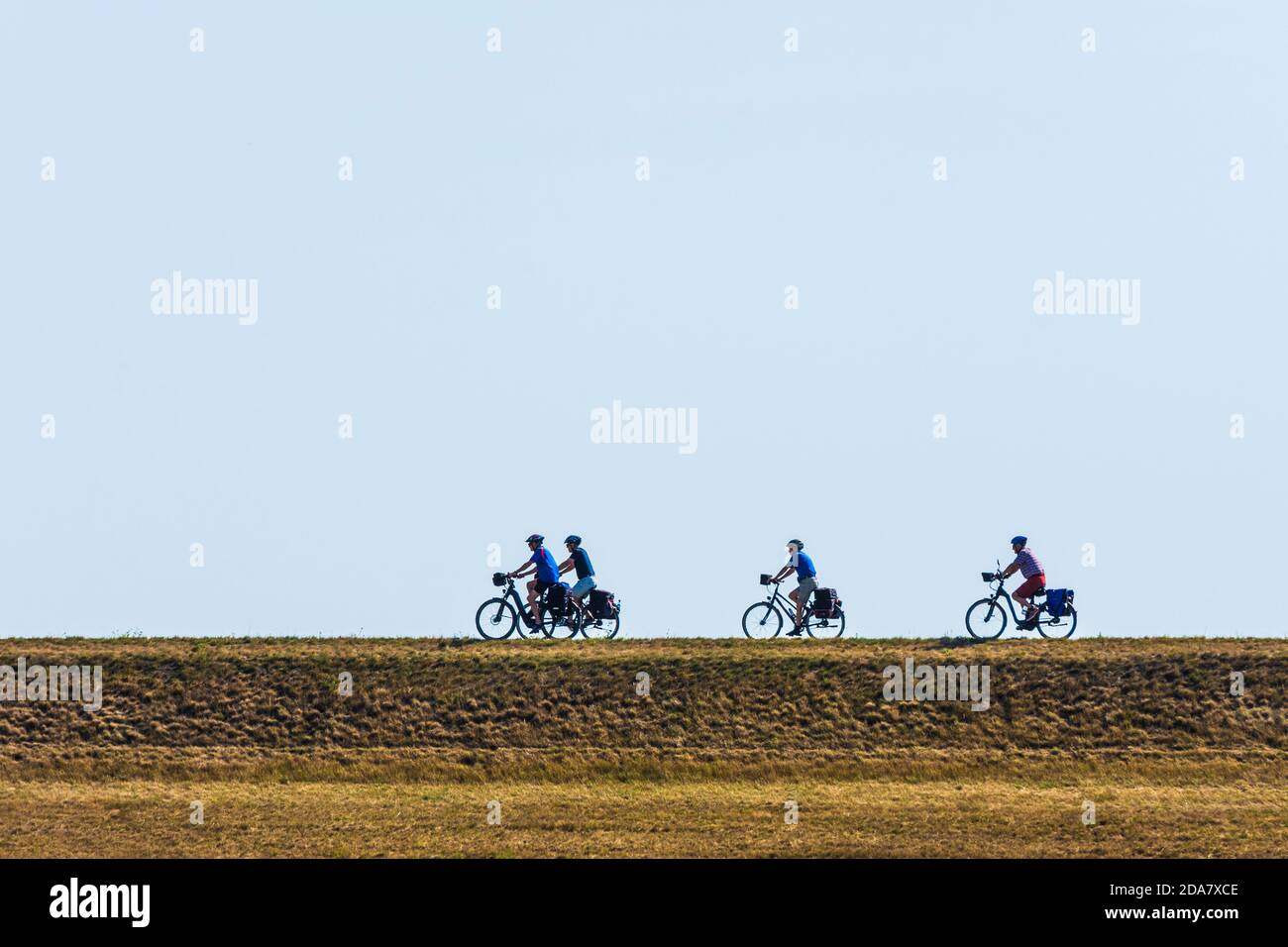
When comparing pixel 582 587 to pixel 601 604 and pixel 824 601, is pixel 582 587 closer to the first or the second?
pixel 601 604

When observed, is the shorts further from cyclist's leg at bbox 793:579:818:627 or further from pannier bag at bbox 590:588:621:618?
pannier bag at bbox 590:588:621:618

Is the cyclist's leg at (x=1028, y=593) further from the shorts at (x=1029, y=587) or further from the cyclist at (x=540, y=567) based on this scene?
the cyclist at (x=540, y=567)

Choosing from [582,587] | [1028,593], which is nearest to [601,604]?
[582,587]

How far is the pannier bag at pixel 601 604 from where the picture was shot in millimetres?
35094

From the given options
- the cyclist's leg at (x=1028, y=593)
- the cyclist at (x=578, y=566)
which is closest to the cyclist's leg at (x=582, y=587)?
the cyclist at (x=578, y=566)

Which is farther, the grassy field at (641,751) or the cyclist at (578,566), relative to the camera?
the cyclist at (578,566)

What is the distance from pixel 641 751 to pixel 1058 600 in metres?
9.45

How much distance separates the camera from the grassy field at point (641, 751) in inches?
1059

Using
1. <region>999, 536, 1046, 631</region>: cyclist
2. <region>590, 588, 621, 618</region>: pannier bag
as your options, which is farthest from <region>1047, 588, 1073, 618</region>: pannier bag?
<region>590, 588, 621, 618</region>: pannier bag

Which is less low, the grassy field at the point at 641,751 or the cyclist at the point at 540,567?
the cyclist at the point at 540,567

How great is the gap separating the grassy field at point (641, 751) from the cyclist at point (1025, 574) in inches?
39.9
